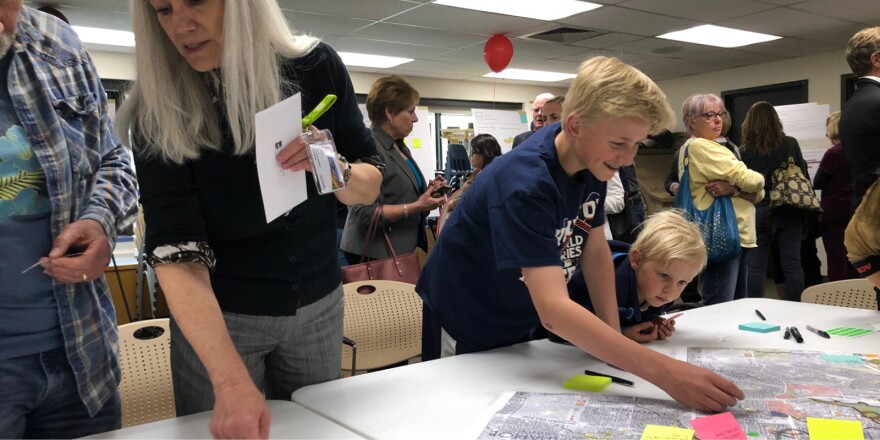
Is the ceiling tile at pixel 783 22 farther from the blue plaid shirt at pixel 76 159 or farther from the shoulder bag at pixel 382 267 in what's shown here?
the blue plaid shirt at pixel 76 159

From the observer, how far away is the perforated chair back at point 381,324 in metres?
2.04

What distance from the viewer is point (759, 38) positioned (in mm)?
6762

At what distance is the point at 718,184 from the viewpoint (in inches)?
122

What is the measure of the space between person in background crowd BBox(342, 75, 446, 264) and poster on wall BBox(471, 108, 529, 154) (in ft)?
15.3

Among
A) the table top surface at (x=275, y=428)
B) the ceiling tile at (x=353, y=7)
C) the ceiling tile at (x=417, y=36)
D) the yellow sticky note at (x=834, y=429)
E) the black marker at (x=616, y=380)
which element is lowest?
the black marker at (x=616, y=380)

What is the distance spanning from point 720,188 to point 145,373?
2623 mm

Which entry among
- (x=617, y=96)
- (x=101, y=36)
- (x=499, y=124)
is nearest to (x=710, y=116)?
(x=617, y=96)

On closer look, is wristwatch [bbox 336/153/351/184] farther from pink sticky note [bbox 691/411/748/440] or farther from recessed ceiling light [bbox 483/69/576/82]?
recessed ceiling light [bbox 483/69/576/82]

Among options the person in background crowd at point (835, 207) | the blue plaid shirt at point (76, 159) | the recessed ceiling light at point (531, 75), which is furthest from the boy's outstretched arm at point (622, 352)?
the recessed ceiling light at point (531, 75)

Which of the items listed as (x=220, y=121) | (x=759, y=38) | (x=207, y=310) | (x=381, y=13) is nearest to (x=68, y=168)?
(x=220, y=121)

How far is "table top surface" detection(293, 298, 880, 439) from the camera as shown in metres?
1.03

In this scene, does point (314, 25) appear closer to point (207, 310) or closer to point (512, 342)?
point (512, 342)

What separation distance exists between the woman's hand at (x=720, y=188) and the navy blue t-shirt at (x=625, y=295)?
1.59 metres

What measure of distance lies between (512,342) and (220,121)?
0.86m
